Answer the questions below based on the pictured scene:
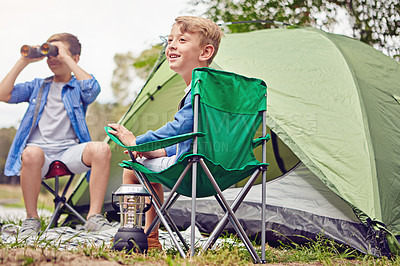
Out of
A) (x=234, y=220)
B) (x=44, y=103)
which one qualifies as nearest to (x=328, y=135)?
(x=234, y=220)

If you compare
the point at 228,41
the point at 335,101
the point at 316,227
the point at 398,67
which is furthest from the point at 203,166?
the point at 398,67

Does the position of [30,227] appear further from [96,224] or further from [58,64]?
[58,64]

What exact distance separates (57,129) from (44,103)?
0.21m

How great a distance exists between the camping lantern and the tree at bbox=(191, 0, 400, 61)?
6024mm

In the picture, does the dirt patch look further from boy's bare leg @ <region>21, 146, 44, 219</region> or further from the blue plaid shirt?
the blue plaid shirt

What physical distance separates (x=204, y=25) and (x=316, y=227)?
3.98 feet

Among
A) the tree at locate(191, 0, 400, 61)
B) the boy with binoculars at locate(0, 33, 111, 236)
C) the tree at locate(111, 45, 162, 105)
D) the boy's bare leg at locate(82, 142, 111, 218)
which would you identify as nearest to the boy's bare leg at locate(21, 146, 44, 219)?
the boy with binoculars at locate(0, 33, 111, 236)

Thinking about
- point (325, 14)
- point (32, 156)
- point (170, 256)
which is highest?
point (325, 14)

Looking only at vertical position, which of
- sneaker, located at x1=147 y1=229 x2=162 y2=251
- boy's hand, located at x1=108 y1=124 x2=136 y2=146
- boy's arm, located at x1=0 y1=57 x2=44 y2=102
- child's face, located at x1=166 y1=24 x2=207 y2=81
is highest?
child's face, located at x1=166 y1=24 x2=207 y2=81

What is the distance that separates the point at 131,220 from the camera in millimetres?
1781

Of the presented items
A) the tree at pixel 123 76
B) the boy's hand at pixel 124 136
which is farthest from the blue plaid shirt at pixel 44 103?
the tree at pixel 123 76

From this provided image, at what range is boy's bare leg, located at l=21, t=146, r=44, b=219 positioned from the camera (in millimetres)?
2523

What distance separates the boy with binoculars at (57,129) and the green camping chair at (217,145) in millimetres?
862

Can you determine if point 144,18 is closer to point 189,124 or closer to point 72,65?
point 72,65
